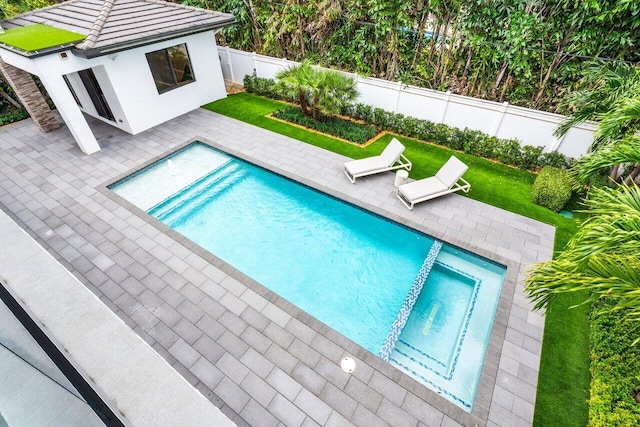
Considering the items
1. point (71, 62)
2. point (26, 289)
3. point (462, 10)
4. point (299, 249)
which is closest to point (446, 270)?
point (299, 249)

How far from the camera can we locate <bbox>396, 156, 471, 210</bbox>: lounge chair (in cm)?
929

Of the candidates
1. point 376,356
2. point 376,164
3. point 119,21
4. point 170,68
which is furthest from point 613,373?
point 119,21

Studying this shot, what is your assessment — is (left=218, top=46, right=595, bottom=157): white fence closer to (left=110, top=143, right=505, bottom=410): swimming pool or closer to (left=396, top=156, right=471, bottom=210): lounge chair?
(left=396, top=156, right=471, bottom=210): lounge chair

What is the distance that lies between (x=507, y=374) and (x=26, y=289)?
274 inches

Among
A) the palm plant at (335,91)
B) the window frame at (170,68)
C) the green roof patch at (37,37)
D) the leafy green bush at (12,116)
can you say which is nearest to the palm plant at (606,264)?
the palm plant at (335,91)

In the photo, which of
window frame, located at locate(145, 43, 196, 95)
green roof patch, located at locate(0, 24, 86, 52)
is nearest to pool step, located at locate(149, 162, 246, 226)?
window frame, located at locate(145, 43, 196, 95)

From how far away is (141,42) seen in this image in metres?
11.0

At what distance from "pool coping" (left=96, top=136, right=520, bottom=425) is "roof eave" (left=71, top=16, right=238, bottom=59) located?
3701 mm

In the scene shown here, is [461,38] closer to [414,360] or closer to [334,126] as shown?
[334,126]

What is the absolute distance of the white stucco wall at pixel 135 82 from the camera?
10188mm

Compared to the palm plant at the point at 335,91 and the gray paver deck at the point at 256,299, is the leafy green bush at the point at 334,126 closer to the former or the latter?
the palm plant at the point at 335,91

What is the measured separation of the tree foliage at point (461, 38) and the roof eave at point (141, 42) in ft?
11.0

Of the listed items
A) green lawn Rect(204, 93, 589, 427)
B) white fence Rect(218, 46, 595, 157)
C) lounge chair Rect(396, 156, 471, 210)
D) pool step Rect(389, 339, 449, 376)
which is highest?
white fence Rect(218, 46, 595, 157)

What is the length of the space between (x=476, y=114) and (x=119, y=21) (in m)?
13.3
